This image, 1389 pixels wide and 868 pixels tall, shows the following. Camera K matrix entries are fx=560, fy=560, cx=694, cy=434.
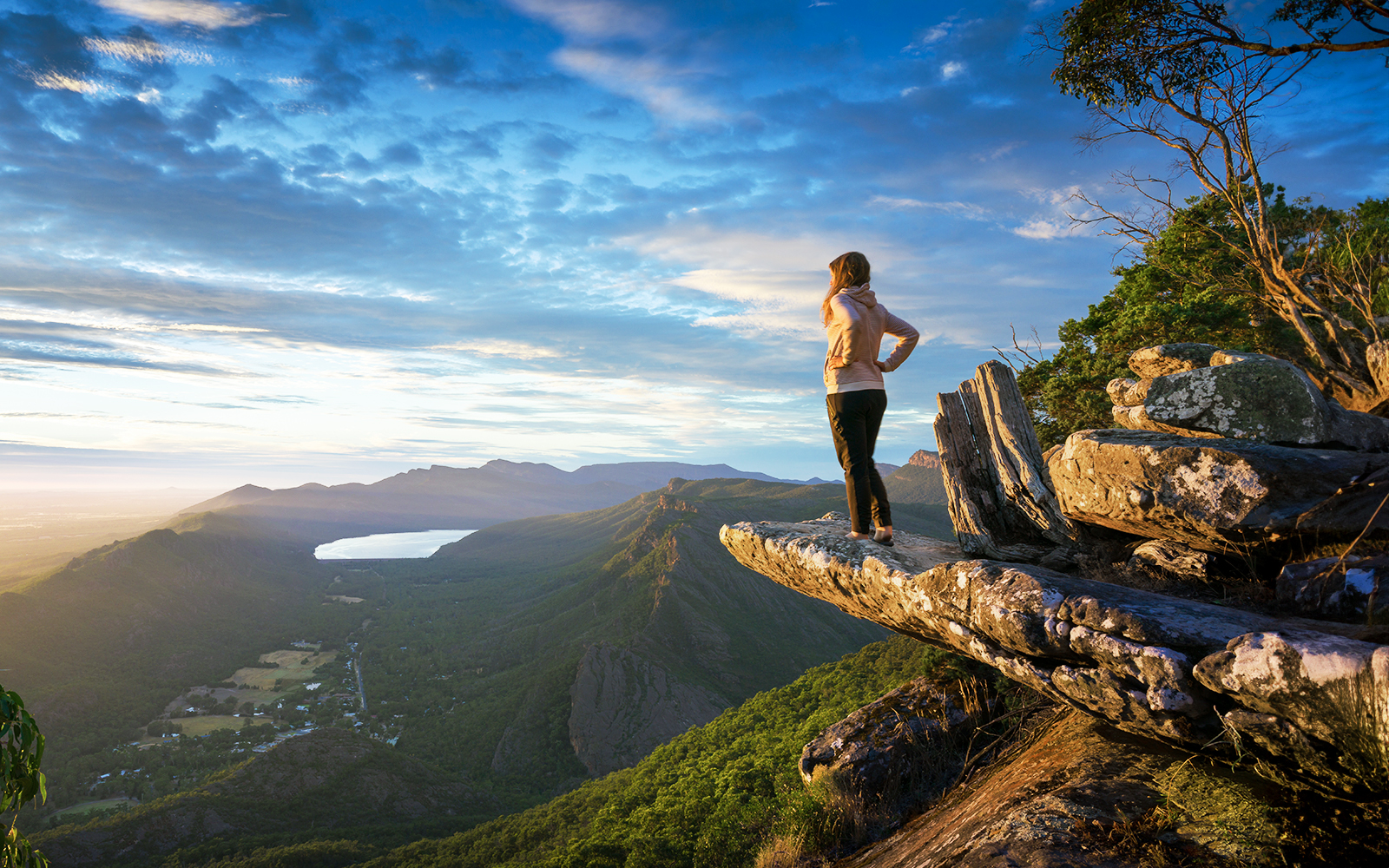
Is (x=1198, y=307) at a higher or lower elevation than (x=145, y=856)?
higher

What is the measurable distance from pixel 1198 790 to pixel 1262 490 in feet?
10.7

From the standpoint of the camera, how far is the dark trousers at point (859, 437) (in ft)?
23.4

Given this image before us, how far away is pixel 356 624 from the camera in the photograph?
147500 millimetres

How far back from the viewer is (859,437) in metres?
7.24

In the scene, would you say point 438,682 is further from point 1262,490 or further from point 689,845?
point 1262,490

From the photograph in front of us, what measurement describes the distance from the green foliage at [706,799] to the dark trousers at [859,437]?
14.7ft

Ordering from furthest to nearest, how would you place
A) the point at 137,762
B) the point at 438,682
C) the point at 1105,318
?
the point at 438,682 → the point at 137,762 → the point at 1105,318

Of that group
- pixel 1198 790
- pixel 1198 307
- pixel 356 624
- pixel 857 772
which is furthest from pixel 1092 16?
pixel 356 624

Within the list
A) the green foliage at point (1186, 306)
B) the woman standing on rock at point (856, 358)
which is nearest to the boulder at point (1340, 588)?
the woman standing on rock at point (856, 358)

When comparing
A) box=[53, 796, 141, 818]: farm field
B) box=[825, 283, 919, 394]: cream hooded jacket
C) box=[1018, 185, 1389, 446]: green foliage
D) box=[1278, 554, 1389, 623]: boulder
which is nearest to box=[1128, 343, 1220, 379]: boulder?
box=[1278, 554, 1389, 623]: boulder

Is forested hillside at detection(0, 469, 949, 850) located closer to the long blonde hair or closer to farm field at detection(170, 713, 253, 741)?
farm field at detection(170, 713, 253, 741)

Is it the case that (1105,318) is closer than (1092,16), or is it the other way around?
(1092,16)

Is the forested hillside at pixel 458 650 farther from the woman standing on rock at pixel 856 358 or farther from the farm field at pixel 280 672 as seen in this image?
the woman standing on rock at pixel 856 358

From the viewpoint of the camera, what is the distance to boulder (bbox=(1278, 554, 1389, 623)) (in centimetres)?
460
